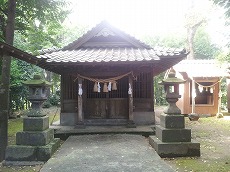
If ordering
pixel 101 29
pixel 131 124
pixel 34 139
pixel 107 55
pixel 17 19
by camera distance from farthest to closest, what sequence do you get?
pixel 101 29
pixel 131 124
pixel 107 55
pixel 17 19
pixel 34 139

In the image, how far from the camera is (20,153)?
7.91 metres

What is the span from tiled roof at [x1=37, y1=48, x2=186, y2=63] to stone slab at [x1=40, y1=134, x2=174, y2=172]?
3.50 metres

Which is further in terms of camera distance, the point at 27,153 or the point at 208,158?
the point at 208,158

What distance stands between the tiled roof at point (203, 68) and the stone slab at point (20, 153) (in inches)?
562

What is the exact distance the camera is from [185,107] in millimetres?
19906

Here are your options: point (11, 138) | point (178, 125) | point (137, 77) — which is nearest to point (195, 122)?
point (137, 77)

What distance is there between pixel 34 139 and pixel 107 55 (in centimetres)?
559

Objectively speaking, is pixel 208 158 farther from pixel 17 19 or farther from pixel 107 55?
pixel 17 19

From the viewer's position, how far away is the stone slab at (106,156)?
686 centimetres

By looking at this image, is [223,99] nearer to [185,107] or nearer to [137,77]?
[185,107]

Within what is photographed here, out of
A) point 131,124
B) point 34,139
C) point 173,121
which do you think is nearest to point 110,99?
point 131,124

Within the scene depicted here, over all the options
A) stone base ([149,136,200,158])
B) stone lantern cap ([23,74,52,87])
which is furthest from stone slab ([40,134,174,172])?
stone lantern cap ([23,74,52,87])

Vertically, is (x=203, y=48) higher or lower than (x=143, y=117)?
higher

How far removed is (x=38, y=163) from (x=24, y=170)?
0.60 meters
